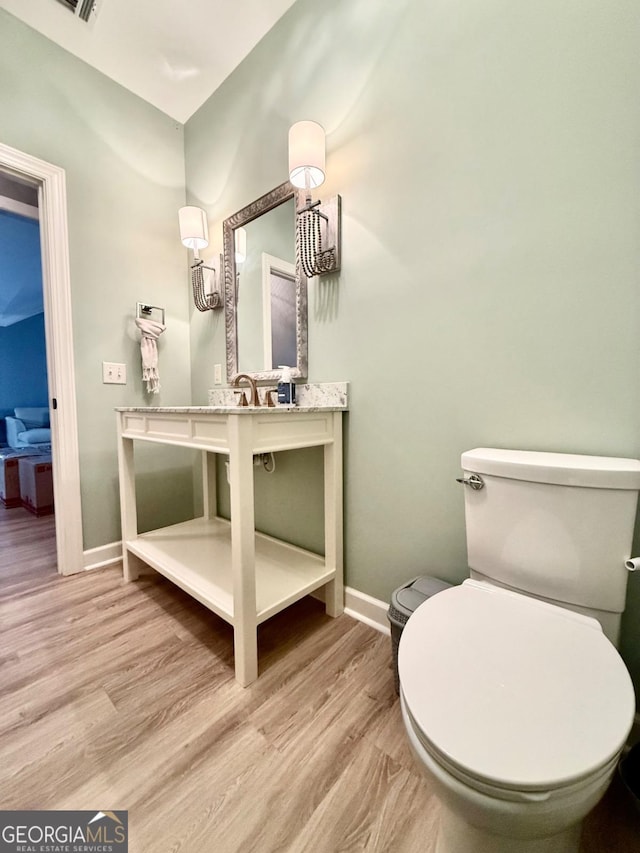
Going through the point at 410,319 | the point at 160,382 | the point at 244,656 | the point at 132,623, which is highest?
the point at 410,319

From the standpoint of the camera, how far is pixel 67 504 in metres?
1.63

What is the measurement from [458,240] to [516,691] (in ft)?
3.71

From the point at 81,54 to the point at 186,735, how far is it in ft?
9.35

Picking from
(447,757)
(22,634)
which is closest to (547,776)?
(447,757)

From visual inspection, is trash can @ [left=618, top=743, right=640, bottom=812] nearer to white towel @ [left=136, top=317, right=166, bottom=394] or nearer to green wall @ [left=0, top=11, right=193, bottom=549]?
green wall @ [left=0, top=11, right=193, bottom=549]

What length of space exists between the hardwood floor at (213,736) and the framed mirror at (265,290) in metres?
1.12

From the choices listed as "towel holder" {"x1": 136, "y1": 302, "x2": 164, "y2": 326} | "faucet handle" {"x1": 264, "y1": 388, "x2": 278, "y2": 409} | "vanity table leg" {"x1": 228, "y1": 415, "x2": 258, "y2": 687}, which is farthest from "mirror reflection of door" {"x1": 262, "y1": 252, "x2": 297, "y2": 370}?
"towel holder" {"x1": 136, "y1": 302, "x2": 164, "y2": 326}

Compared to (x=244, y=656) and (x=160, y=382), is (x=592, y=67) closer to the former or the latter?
(x=244, y=656)

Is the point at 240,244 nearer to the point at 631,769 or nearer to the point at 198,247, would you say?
the point at 198,247

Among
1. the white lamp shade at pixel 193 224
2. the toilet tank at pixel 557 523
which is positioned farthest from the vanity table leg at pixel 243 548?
the white lamp shade at pixel 193 224

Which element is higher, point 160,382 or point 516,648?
point 160,382

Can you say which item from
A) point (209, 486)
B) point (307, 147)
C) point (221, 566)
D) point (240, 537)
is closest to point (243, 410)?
point (240, 537)

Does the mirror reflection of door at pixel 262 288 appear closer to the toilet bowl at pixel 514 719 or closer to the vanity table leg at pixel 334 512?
the vanity table leg at pixel 334 512

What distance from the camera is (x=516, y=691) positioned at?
0.52 m
